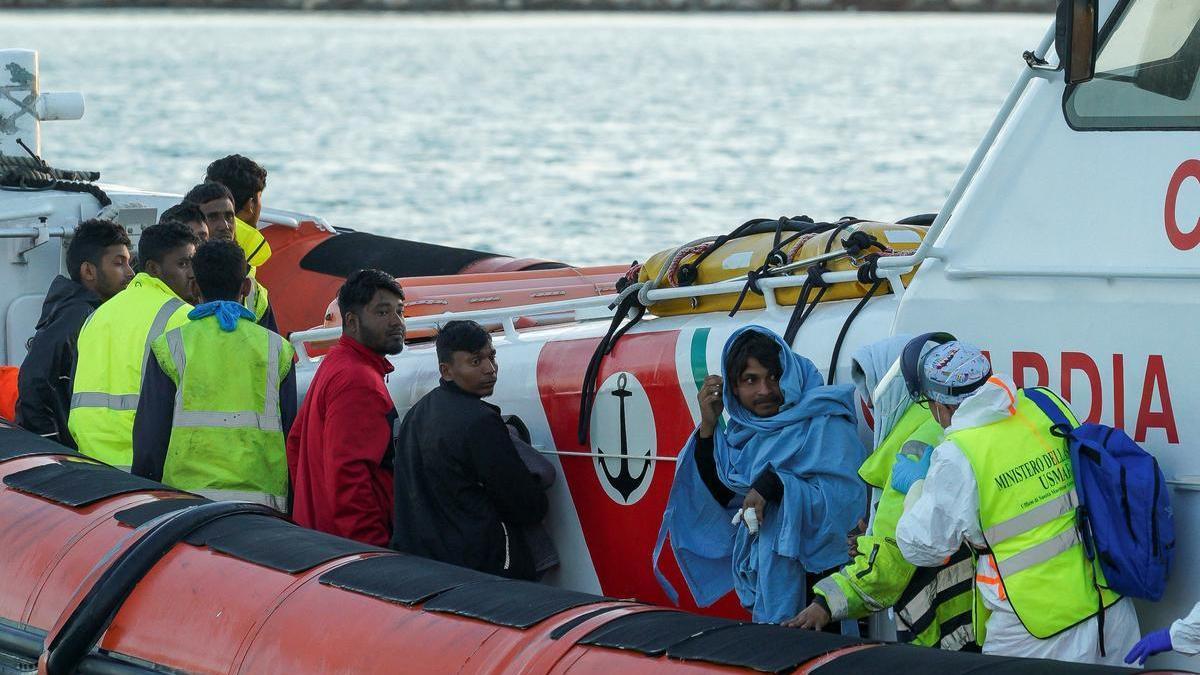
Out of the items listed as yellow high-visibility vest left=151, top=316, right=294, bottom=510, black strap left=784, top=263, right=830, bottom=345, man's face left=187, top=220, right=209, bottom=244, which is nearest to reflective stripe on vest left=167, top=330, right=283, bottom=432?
yellow high-visibility vest left=151, top=316, right=294, bottom=510

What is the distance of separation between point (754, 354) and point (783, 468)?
0.29 meters

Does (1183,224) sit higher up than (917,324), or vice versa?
(1183,224)

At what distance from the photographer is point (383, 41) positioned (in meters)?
65.8

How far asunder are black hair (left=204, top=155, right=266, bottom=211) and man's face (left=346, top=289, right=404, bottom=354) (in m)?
1.79

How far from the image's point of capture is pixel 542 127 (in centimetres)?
3528

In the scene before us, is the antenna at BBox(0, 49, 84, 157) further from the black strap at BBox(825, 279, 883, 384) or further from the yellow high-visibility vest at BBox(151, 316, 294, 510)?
the black strap at BBox(825, 279, 883, 384)

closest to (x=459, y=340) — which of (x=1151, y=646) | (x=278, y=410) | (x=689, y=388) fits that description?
(x=689, y=388)

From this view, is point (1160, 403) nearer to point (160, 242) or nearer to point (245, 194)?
point (160, 242)

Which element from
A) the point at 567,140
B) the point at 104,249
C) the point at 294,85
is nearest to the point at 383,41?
the point at 294,85

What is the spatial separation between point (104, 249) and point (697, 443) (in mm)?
2449

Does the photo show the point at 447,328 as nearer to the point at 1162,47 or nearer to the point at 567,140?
the point at 1162,47

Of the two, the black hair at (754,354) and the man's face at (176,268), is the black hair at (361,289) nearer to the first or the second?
the man's face at (176,268)

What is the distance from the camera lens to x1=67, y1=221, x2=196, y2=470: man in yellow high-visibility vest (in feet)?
17.5

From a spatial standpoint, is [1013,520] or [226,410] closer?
[1013,520]
